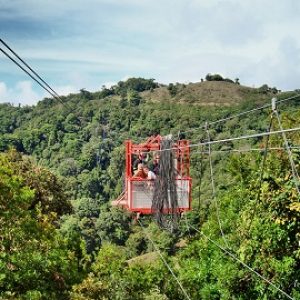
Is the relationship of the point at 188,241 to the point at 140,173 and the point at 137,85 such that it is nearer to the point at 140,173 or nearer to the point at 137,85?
the point at 140,173

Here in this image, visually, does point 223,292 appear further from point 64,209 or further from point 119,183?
point 119,183

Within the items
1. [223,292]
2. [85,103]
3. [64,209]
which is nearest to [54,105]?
[85,103]

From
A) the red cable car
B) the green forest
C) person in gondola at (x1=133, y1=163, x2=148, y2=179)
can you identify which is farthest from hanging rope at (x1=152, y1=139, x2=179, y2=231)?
person in gondola at (x1=133, y1=163, x2=148, y2=179)

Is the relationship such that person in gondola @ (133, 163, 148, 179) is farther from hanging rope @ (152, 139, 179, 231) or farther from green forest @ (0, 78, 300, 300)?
green forest @ (0, 78, 300, 300)

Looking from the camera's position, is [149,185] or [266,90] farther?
[266,90]

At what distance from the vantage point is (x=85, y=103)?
13825 centimetres

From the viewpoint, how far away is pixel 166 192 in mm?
13586

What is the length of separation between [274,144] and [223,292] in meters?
5.09

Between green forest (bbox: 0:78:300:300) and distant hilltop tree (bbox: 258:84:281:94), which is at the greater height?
distant hilltop tree (bbox: 258:84:281:94)

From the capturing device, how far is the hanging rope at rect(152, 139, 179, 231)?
13.3 metres

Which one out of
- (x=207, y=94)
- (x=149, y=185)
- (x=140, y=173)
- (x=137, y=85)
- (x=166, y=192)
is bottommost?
(x=166, y=192)

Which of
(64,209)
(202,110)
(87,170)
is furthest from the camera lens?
(202,110)

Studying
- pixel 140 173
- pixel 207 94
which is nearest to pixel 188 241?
pixel 140 173

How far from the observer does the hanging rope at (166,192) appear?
13.3m
